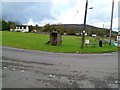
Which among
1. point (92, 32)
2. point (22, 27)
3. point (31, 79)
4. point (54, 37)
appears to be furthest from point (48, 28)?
point (31, 79)

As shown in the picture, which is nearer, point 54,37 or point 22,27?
point 54,37

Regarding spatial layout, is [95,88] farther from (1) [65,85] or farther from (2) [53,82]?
(2) [53,82]

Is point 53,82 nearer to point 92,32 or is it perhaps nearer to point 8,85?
point 8,85

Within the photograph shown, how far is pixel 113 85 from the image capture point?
14.4 feet

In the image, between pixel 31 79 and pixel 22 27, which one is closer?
pixel 31 79

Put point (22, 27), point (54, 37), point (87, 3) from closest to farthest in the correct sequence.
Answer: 1. point (87, 3)
2. point (54, 37)
3. point (22, 27)

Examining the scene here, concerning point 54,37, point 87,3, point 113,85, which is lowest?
point 113,85

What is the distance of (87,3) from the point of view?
17.4 meters

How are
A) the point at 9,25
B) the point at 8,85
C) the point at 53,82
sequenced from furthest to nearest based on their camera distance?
the point at 9,25 < the point at 53,82 < the point at 8,85

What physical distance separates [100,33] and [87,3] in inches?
2714

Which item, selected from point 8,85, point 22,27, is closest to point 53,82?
point 8,85

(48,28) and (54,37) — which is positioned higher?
(48,28)

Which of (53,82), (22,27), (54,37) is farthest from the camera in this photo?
(22,27)

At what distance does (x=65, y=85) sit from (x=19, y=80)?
1765mm
